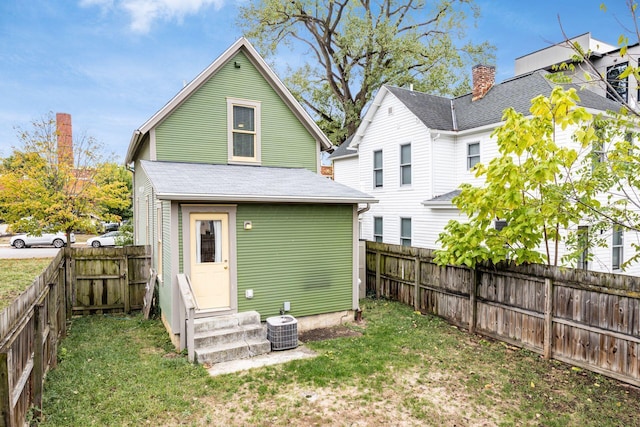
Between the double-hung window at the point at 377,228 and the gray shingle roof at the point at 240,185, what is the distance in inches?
308

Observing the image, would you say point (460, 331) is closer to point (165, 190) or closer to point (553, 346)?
point (553, 346)

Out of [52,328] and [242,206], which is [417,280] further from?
[52,328]

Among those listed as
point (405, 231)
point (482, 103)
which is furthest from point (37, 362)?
point (482, 103)

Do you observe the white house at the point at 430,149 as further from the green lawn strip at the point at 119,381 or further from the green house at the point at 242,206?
the green lawn strip at the point at 119,381

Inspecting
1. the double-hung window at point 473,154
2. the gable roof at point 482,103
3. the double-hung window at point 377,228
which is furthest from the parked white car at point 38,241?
the double-hung window at point 473,154

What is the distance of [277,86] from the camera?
11.0 metres

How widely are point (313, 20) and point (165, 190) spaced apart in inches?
970

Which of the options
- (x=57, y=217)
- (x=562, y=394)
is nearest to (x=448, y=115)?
(x=562, y=394)

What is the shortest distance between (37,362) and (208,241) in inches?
144

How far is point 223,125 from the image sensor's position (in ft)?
34.3

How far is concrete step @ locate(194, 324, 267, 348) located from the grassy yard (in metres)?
0.50

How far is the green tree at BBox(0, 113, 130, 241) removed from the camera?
53.4 feet

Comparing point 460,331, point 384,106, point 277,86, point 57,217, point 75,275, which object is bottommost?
point 460,331

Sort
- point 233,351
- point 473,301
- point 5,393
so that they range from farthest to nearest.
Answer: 1. point 473,301
2. point 233,351
3. point 5,393
